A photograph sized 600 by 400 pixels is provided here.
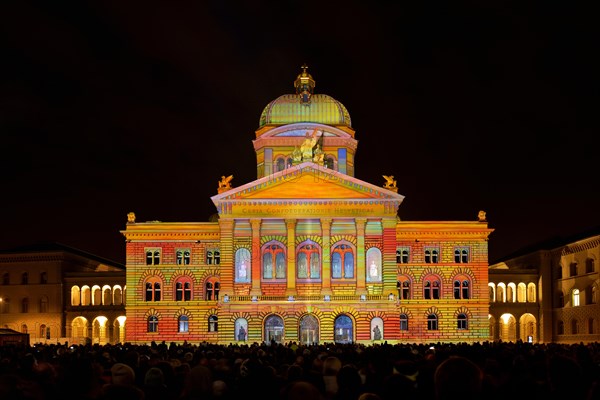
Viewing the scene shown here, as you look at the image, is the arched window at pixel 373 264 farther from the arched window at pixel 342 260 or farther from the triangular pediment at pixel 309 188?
the triangular pediment at pixel 309 188

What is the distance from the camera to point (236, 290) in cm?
8175

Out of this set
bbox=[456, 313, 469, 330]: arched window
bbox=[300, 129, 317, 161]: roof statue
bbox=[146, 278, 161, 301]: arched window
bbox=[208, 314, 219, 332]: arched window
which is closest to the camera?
bbox=[300, 129, 317, 161]: roof statue

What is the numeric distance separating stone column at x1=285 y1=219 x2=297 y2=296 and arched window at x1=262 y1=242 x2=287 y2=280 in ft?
3.27

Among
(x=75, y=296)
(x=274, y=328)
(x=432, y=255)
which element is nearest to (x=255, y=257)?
(x=274, y=328)

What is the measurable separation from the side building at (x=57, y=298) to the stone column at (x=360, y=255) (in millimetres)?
30208

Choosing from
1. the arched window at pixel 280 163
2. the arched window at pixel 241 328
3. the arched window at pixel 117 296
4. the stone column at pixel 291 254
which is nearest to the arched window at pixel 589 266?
the stone column at pixel 291 254

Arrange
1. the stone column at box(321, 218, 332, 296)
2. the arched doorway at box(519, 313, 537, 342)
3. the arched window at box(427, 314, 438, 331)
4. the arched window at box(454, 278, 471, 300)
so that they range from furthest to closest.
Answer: the arched doorway at box(519, 313, 537, 342) → the arched window at box(454, 278, 471, 300) → the arched window at box(427, 314, 438, 331) → the stone column at box(321, 218, 332, 296)

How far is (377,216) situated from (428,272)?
32.8 feet

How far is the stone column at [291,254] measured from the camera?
267ft

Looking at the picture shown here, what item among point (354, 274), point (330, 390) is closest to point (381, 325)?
→ point (354, 274)

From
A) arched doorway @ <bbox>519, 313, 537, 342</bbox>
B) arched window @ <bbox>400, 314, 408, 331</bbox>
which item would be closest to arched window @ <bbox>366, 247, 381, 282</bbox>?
arched window @ <bbox>400, 314, 408, 331</bbox>

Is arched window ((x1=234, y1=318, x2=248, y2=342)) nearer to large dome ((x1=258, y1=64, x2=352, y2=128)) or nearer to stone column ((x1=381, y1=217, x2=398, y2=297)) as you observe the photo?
stone column ((x1=381, y1=217, x2=398, y2=297))

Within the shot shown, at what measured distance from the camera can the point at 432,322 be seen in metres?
87.4

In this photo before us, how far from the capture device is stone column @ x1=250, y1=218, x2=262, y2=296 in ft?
267
